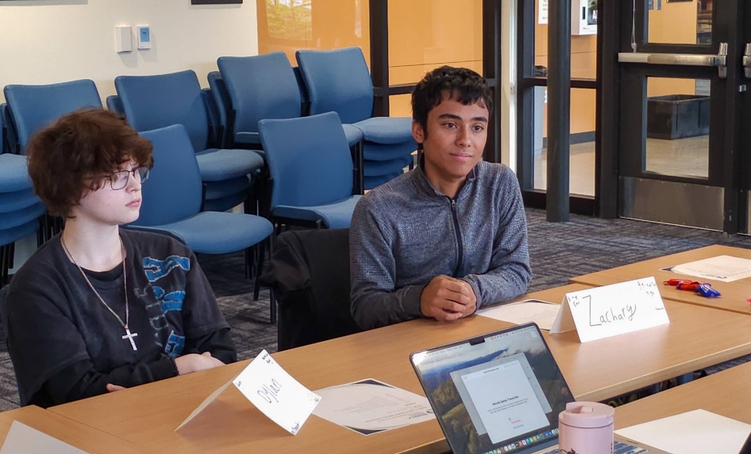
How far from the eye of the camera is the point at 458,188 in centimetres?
243

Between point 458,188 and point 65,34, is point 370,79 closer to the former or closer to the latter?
point 65,34

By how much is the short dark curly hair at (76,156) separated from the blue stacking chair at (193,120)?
2684 mm

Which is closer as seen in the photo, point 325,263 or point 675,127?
point 325,263

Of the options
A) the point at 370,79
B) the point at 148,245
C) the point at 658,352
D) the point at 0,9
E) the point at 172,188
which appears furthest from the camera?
the point at 370,79

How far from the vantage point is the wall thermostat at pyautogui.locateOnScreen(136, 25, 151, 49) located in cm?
534

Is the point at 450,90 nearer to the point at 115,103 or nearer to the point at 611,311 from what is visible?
the point at 611,311

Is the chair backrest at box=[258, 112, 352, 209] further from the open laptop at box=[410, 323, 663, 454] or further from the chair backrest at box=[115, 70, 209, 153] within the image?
the open laptop at box=[410, 323, 663, 454]

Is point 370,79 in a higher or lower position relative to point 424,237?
higher

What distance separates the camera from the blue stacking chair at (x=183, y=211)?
4117 mm

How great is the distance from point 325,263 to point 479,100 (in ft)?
1.78

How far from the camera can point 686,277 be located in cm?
253

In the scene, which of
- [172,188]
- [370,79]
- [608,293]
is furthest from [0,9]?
[608,293]

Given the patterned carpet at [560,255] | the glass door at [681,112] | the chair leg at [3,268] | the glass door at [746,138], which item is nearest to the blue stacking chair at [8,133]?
the chair leg at [3,268]

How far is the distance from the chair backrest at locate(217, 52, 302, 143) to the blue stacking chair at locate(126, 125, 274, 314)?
103 cm
